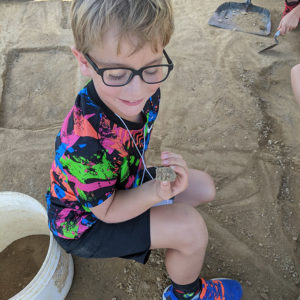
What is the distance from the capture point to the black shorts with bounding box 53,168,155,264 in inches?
48.7

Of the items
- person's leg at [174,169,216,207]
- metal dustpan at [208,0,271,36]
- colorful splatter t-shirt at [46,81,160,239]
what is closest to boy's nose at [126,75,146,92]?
colorful splatter t-shirt at [46,81,160,239]

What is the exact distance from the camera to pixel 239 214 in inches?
73.9

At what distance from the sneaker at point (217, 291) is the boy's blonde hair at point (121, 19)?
1.12m

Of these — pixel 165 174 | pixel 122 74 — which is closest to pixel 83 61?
pixel 122 74

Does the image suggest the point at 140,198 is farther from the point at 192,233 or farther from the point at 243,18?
the point at 243,18

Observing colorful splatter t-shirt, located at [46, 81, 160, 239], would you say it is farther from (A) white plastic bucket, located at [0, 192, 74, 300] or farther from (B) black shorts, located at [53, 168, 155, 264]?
(A) white plastic bucket, located at [0, 192, 74, 300]

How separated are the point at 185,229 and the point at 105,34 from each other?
79 cm

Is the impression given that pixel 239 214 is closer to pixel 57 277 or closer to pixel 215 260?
pixel 215 260

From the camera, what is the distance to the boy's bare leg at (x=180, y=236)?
1252 millimetres

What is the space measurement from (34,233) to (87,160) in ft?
3.02

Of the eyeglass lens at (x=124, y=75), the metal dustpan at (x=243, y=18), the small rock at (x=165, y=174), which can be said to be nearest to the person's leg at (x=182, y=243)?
the small rock at (x=165, y=174)

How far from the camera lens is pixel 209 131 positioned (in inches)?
89.7

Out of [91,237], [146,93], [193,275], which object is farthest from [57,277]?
[146,93]

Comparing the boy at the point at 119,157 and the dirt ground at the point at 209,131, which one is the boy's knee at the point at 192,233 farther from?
the dirt ground at the point at 209,131
